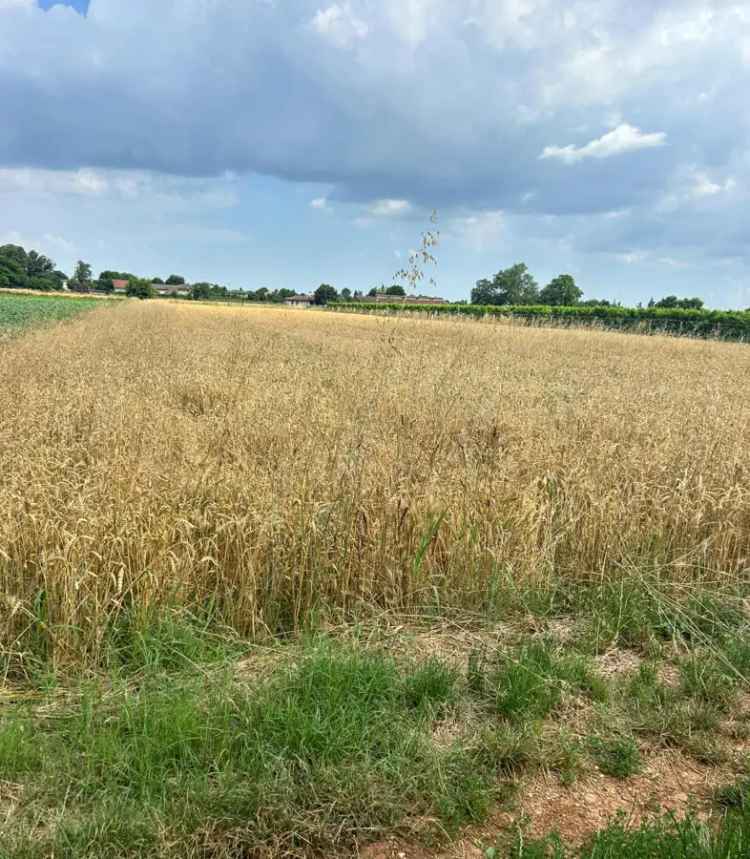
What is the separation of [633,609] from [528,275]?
11901cm

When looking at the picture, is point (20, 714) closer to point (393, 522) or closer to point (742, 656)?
point (393, 522)

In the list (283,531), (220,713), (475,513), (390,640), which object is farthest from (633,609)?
(220,713)

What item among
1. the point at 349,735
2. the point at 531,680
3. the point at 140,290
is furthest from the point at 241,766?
the point at 140,290

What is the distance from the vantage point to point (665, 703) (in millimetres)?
2725

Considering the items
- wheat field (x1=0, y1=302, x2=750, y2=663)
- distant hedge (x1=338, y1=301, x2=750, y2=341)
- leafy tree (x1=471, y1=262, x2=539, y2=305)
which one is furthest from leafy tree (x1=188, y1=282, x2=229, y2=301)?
wheat field (x1=0, y1=302, x2=750, y2=663)

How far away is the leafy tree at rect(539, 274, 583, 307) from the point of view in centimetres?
10812

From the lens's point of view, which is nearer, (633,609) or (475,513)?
(633,609)

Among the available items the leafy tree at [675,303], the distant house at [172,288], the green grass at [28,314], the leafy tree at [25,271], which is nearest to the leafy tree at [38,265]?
the leafy tree at [25,271]

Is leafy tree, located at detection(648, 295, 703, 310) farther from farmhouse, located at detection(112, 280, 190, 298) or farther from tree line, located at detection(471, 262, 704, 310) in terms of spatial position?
farmhouse, located at detection(112, 280, 190, 298)

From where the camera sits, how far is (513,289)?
111 metres

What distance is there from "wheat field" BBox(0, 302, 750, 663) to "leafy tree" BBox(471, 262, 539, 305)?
360ft

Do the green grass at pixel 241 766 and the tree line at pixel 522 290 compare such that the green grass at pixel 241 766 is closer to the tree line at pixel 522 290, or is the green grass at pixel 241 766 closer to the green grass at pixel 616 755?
the green grass at pixel 616 755

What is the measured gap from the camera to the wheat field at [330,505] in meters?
3.19

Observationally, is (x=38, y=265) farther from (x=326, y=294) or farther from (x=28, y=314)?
(x=28, y=314)
